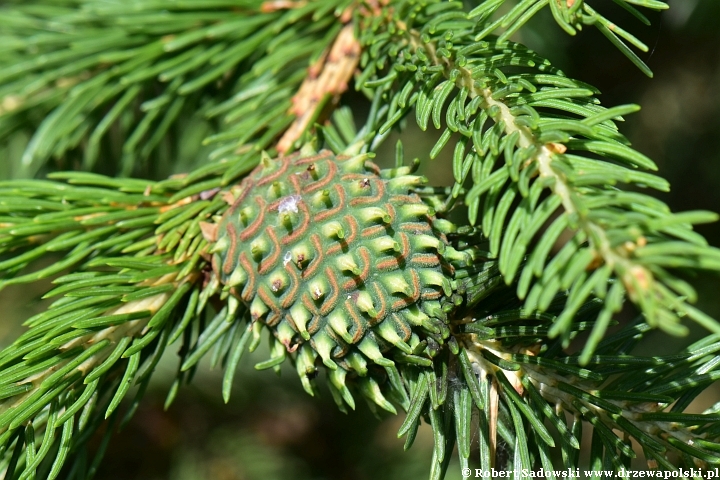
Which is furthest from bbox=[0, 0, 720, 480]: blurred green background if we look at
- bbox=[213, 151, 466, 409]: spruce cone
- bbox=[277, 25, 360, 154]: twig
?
bbox=[213, 151, 466, 409]: spruce cone

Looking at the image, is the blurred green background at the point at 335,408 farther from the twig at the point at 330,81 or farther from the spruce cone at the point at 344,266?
the spruce cone at the point at 344,266

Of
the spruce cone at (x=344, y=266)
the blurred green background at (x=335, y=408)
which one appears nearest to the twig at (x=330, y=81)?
the spruce cone at (x=344, y=266)

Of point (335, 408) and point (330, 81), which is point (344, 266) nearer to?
point (330, 81)

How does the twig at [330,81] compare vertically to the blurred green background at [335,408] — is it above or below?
above

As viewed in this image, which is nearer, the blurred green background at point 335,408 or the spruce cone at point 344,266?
the spruce cone at point 344,266

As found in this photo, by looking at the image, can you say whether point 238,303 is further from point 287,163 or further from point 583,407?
point 583,407

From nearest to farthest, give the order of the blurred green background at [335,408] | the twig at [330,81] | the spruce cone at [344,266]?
the spruce cone at [344,266] → the twig at [330,81] → the blurred green background at [335,408]

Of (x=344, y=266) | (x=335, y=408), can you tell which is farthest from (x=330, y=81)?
(x=335, y=408)

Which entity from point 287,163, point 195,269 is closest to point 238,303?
point 195,269
